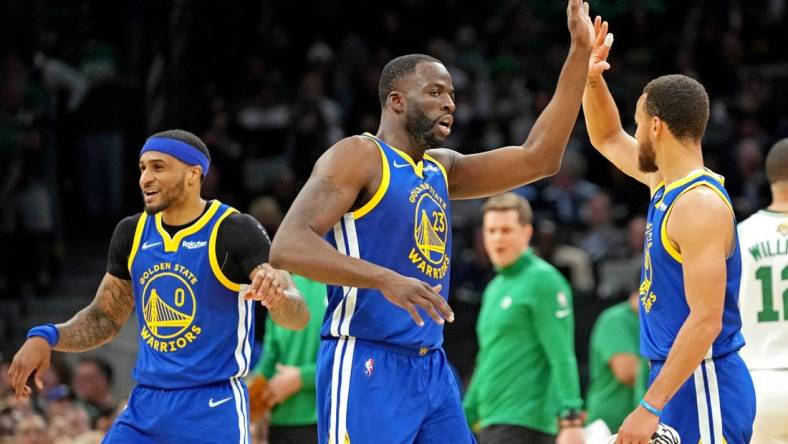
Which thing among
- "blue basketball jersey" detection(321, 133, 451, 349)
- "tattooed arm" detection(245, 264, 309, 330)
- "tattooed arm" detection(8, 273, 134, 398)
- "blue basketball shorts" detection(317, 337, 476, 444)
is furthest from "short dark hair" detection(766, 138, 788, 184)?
"tattooed arm" detection(8, 273, 134, 398)

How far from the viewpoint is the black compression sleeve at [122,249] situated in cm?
695

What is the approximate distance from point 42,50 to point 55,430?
6635mm

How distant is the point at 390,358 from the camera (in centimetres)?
612

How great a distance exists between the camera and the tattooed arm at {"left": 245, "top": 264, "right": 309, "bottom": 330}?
6223 millimetres

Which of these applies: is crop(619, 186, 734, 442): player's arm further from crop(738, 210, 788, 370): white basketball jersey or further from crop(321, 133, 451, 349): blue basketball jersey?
crop(738, 210, 788, 370): white basketball jersey

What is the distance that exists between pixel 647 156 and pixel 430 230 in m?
1.03

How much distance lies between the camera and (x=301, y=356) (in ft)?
30.9

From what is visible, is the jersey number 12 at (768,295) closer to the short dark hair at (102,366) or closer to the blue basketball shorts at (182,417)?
the blue basketball shorts at (182,417)

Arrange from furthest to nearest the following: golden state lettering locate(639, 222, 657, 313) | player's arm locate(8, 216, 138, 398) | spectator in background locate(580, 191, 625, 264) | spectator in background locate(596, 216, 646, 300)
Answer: spectator in background locate(580, 191, 625, 264)
spectator in background locate(596, 216, 646, 300)
player's arm locate(8, 216, 138, 398)
golden state lettering locate(639, 222, 657, 313)

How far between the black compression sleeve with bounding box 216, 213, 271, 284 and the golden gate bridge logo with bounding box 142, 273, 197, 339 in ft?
0.70

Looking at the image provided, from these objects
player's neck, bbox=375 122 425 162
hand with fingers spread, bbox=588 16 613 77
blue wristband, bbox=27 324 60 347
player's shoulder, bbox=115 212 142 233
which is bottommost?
blue wristband, bbox=27 324 60 347

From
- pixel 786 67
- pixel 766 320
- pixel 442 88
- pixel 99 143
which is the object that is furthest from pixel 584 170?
pixel 442 88

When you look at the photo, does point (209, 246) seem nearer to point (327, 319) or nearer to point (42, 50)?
point (327, 319)

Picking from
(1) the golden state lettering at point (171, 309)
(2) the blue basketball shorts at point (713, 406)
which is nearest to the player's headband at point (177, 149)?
(1) the golden state lettering at point (171, 309)
